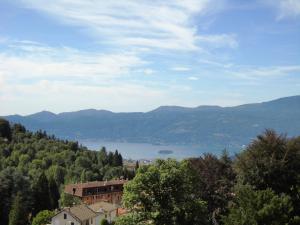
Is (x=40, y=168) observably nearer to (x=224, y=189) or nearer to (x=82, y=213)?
(x=82, y=213)

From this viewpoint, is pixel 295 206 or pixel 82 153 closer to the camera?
pixel 295 206

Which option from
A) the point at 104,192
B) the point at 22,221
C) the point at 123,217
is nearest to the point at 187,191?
the point at 123,217

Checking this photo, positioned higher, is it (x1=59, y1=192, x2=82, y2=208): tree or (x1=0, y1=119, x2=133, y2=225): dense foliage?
(x1=0, y1=119, x2=133, y2=225): dense foliage

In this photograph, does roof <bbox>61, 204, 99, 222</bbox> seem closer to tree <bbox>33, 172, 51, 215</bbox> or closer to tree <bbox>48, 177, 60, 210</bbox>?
tree <bbox>33, 172, 51, 215</bbox>

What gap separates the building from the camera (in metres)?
90.9

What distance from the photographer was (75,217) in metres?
52.1

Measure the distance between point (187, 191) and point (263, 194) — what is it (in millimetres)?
4308

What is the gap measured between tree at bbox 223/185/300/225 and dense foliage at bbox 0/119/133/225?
4670 centimetres

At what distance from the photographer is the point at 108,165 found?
124m

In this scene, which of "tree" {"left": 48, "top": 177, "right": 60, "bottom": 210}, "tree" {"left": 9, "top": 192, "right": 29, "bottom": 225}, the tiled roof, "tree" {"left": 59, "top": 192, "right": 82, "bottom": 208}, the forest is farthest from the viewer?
"tree" {"left": 59, "top": 192, "right": 82, "bottom": 208}

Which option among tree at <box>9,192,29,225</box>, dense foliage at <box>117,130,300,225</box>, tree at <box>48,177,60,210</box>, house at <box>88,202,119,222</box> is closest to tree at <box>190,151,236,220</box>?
dense foliage at <box>117,130,300,225</box>

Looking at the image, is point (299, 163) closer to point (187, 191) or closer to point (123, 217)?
point (187, 191)

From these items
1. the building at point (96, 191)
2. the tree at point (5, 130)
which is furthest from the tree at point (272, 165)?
the tree at point (5, 130)

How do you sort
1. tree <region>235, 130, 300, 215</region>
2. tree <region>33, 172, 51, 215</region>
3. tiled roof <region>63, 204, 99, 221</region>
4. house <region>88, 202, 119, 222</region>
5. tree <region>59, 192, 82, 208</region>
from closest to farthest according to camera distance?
tree <region>235, 130, 300, 215</region> → tiled roof <region>63, 204, 99, 221</region> → house <region>88, 202, 119, 222</region> → tree <region>33, 172, 51, 215</region> → tree <region>59, 192, 82, 208</region>
